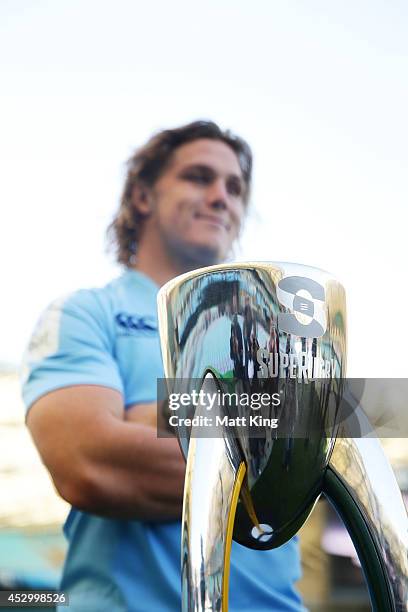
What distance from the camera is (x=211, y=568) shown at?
21cm

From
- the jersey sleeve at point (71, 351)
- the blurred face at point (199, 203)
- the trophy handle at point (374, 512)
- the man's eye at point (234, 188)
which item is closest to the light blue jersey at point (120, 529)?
the jersey sleeve at point (71, 351)

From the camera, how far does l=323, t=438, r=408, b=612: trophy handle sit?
0.76 feet

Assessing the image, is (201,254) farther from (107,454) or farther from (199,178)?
(107,454)

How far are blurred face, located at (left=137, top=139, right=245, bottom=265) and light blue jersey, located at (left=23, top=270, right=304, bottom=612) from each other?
114mm

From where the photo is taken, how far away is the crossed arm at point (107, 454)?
0.68 m

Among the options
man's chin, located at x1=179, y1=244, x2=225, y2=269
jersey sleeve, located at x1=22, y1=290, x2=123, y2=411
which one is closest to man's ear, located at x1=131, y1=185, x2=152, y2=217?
man's chin, located at x1=179, y1=244, x2=225, y2=269

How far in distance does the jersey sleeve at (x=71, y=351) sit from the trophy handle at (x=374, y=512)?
1.74ft

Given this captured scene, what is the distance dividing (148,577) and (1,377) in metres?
0.45

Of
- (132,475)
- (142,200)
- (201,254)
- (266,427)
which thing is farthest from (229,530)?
(142,200)

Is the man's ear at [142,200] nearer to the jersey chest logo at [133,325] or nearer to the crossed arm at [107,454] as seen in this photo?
the jersey chest logo at [133,325]

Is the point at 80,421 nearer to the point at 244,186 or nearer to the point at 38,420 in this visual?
the point at 38,420

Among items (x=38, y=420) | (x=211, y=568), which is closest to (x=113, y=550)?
(x=38, y=420)

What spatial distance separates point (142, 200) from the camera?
3.50 feet

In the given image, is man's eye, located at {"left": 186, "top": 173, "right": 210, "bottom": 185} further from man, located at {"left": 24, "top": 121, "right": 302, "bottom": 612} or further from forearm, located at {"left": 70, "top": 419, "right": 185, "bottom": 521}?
forearm, located at {"left": 70, "top": 419, "right": 185, "bottom": 521}
